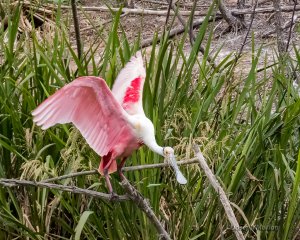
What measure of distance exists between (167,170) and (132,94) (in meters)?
0.65

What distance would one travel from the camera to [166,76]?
136 inches

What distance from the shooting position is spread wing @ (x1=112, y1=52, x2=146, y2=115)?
2.47 m

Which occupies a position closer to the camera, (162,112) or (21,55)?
(162,112)

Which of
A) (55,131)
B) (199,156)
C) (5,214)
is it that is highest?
(199,156)

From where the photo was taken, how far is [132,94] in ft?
8.18

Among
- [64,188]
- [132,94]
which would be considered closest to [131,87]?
[132,94]

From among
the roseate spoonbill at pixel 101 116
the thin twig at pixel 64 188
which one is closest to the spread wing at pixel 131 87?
the roseate spoonbill at pixel 101 116

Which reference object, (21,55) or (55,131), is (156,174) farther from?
(21,55)

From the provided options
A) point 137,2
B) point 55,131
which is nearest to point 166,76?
point 55,131

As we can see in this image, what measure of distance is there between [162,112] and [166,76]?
0.23 metres

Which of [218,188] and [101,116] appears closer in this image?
[218,188]

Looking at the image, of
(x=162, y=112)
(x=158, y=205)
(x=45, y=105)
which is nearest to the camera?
(x=45, y=105)

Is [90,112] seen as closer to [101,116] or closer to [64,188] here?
[101,116]

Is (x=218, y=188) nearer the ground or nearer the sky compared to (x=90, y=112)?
nearer the ground
